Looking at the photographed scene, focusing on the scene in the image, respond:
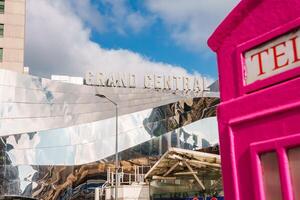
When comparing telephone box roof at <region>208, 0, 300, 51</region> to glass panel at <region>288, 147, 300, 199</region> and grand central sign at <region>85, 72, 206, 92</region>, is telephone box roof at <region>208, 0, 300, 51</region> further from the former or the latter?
grand central sign at <region>85, 72, 206, 92</region>

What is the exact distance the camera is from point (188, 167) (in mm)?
20984

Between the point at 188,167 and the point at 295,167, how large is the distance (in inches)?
657

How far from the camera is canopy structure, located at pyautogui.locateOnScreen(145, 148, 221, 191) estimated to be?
66.7 ft

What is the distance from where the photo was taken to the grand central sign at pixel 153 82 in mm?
58847

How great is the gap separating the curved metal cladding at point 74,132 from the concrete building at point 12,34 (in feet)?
22.4

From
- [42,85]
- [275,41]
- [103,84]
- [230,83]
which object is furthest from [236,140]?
[103,84]

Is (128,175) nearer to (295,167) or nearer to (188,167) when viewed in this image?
(188,167)

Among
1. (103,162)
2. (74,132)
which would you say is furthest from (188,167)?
(74,132)

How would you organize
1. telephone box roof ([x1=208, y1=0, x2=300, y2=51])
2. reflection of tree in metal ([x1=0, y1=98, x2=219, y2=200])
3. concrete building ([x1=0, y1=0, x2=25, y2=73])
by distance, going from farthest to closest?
concrete building ([x1=0, y1=0, x2=25, y2=73]) → reflection of tree in metal ([x1=0, y1=98, x2=219, y2=200]) → telephone box roof ([x1=208, y1=0, x2=300, y2=51])

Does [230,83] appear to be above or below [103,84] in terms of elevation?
below

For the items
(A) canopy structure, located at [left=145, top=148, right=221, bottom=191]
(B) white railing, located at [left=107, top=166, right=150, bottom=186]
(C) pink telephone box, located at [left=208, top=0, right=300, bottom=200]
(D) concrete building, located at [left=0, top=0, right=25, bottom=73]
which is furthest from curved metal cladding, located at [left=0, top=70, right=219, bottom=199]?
(C) pink telephone box, located at [left=208, top=0, right=300, bottom=200]

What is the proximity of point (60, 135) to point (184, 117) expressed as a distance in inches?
543

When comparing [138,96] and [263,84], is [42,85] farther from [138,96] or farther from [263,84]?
[263,84]

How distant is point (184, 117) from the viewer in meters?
52.2
